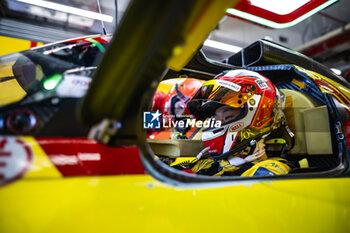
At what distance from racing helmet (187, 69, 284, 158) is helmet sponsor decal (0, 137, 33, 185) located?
1.12m

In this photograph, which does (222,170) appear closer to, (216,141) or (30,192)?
(216,141)

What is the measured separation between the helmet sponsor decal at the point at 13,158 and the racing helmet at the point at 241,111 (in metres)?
1.12

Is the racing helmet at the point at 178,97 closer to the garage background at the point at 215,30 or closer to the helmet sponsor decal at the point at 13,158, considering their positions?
the garage background at the point at 215,30

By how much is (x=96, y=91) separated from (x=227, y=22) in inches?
277

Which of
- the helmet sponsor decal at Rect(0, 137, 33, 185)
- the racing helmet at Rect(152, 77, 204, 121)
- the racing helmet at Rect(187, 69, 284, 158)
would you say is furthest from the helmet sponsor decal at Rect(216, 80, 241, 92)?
the racing helmet at Rect(152, 77, 204, 121)

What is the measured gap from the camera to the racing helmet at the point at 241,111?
137 centimetres

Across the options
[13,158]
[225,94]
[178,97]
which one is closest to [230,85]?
[225,94]

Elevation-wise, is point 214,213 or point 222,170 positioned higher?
point 214,213

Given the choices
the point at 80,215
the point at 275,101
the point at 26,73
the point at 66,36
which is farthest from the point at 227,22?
the point at 80,215

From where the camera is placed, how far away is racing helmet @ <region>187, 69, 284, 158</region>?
1.37 m

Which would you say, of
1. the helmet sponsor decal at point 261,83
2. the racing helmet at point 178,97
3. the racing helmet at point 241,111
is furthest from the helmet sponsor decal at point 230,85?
the racing helmet at point 178,97

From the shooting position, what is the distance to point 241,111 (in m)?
A: 1.42

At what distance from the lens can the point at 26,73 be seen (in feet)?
3.22

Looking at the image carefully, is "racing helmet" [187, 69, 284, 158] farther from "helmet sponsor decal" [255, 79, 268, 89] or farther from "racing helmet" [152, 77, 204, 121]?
"racing helmet" [152, 77, 204, 121]
